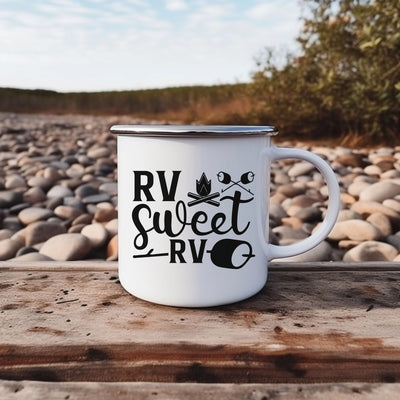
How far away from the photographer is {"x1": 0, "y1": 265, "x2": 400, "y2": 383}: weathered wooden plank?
0.69 m

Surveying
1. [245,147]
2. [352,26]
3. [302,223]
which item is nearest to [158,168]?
[245,147]

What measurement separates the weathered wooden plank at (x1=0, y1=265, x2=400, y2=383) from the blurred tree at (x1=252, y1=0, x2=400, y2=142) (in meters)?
3.31

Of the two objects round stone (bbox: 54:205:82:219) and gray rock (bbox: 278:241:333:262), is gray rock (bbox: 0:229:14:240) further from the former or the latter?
gray rock (bbox: 278:241:333:262)

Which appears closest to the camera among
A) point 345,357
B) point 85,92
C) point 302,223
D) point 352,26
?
point 345,357

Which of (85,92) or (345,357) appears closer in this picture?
(345,357)

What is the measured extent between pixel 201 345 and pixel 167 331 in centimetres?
7

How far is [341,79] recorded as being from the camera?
5.29 m

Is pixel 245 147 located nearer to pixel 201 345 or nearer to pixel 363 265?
pixel 201 345

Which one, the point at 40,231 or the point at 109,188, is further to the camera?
the point at 109,188

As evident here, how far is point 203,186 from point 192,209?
0.04 m

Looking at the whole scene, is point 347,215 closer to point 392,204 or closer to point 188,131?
point 392,204

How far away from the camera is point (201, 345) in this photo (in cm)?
72

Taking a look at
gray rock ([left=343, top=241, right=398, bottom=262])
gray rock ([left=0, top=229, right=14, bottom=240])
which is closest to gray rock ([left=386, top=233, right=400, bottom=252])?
gray rock ([left=343, top=241, right=398, bottom=262])

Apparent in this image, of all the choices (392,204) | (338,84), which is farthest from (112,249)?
(338,84)
